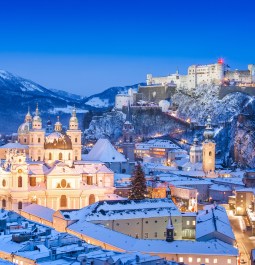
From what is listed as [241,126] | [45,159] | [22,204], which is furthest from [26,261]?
[241,126]

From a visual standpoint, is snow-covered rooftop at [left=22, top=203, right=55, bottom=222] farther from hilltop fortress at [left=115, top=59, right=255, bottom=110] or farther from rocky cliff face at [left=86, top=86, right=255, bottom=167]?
hilltop fortress at [left=115, top=59, right=255, bottom=110]

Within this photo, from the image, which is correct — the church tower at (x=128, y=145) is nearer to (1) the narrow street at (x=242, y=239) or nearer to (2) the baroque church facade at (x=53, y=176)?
(2) the baroque church facade at (x=53, y=176)

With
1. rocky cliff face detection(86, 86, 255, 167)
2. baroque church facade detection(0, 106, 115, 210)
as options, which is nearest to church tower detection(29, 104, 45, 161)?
baroque church facade detection(0, 106, 115, 210)

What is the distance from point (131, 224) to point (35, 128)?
24.8m

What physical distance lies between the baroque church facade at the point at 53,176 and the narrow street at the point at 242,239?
12.5m

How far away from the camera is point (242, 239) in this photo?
5531 centimetres

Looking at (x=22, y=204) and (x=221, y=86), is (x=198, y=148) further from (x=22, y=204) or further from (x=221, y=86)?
(x=22, y=204)

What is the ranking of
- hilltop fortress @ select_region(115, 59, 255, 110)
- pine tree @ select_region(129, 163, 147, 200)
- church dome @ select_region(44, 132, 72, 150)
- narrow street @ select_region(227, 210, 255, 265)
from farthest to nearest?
hilltop fortress @ select_region(115, 59, 255, 110) → church dome @ select_region(44, 132, 72, 150) → pine tree @ select_region(129, 163, 147, 200) → narrow street @ select_region(227, 210, 255, 265)

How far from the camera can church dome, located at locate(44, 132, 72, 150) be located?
71.8 m

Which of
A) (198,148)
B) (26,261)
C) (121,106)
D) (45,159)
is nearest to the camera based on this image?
(26,261)

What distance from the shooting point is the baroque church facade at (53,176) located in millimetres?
64438

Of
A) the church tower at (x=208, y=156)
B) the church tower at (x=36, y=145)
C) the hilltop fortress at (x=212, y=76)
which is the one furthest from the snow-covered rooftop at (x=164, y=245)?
the hilltop fortress at (x=212, y=76)

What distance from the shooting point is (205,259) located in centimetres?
4275

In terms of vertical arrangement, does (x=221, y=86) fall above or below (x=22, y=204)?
above
